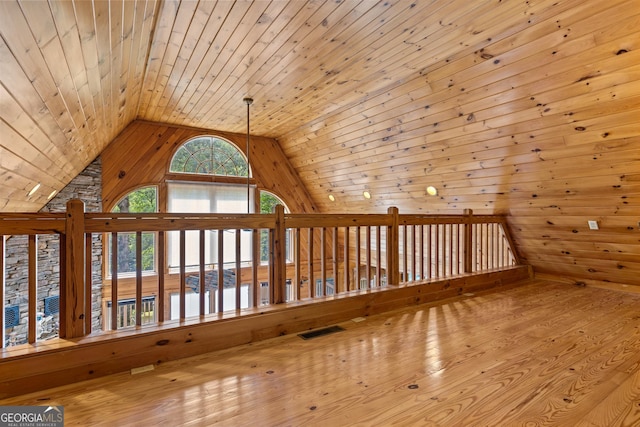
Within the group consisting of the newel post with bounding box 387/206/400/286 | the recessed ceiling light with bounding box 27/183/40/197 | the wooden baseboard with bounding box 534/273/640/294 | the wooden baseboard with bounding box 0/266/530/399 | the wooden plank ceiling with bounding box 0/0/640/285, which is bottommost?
the wooden baseboard with bounding box 534/273/640/294

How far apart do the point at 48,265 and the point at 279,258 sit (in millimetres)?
4329

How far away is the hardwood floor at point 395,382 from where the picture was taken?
1525 mm

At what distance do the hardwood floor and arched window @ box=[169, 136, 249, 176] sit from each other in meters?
4.62

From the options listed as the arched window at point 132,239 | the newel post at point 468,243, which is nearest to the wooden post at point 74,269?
the arched window at point 132,239

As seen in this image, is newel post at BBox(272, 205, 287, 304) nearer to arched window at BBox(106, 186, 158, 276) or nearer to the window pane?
the window pane

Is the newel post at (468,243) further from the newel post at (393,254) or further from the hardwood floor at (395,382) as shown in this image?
the hardwood floor at (395,382)

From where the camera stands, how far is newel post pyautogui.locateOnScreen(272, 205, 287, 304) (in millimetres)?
2709

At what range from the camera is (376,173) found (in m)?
5.54

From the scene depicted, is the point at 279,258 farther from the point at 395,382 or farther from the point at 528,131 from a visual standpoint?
the point at 528,131

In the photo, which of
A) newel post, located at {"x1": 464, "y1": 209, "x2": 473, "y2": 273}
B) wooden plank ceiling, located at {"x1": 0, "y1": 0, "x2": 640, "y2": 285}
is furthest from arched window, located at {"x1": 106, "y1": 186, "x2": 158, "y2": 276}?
newel post, located at {"x1": 464, "y1": 209, "x2": 473, "y2": 273}

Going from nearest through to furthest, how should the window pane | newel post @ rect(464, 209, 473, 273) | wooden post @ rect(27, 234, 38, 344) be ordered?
wooden post @ rect(27, 234, 38, 344)
newel post @ rect(464, 209, 473, 273)
the window pane

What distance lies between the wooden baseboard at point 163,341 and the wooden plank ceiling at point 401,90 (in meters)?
1.42

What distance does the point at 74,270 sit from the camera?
1945 mm

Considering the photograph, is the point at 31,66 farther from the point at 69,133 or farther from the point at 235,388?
the point at 235,388
